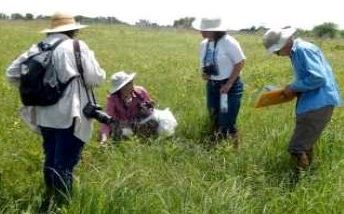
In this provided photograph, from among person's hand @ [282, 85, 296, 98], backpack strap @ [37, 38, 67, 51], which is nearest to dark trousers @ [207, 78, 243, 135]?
person's hand @ [282, 85, 296, 98]

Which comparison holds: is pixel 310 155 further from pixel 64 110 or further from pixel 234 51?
pixel 64 110

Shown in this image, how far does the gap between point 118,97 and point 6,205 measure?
2.38 meters

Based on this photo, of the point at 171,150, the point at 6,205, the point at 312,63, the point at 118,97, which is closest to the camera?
the point at 6,205

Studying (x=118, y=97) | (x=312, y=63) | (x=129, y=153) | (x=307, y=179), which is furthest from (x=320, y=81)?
(x=118, y=97)

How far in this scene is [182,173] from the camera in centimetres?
534

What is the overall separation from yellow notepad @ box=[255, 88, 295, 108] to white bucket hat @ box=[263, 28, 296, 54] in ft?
1.39

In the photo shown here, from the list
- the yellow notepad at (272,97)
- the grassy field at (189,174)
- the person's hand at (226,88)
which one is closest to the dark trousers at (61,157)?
the grassy field at (189,174)

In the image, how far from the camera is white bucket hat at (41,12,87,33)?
14.6 ft

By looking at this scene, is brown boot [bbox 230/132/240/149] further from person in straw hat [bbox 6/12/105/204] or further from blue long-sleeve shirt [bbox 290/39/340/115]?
person in straw hat [bbox 6/12/105/204]

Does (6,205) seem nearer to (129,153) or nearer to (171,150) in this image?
(129,153)

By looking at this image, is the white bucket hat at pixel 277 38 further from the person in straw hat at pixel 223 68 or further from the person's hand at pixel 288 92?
the person in straw hat at pixel 223 68

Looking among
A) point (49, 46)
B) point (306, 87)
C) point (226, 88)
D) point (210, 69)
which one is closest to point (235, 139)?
point (226, 88)

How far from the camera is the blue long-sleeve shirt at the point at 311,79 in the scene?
5.07 m

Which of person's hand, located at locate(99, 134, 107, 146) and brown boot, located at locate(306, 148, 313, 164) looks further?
person's hand, located at locate(99, 134, 107, 146)
